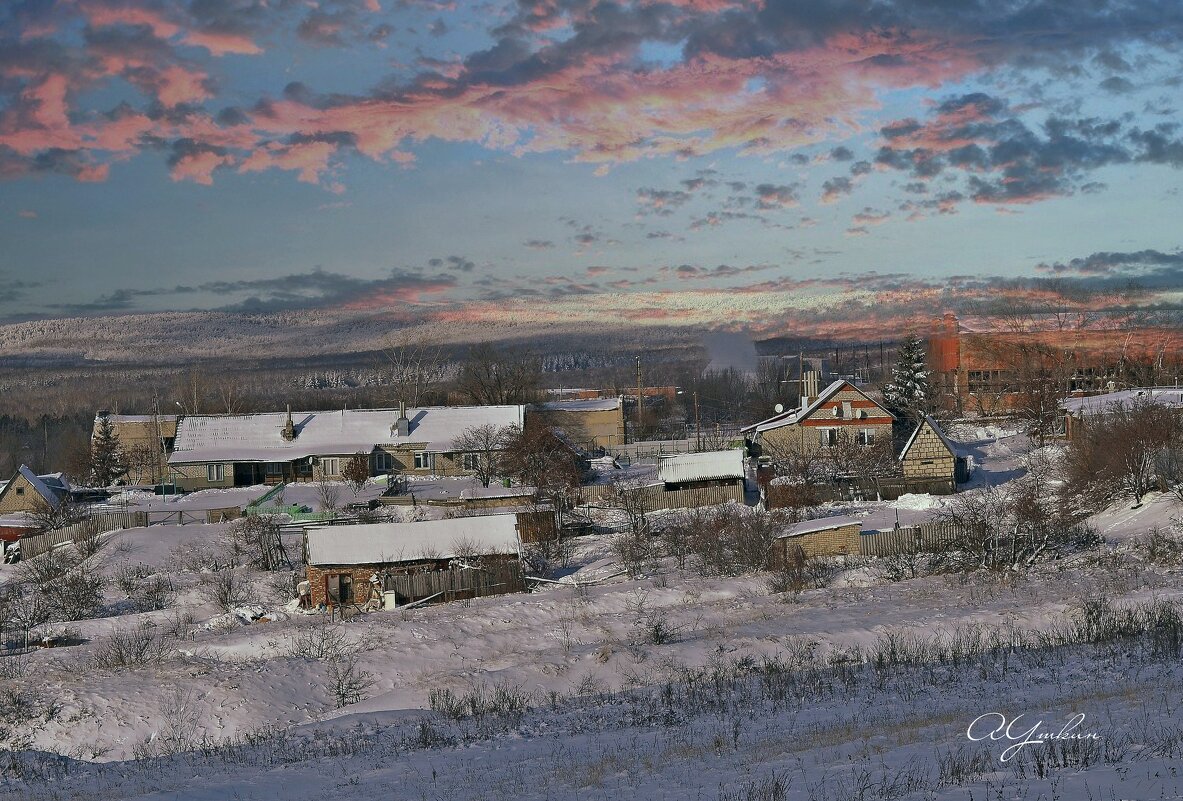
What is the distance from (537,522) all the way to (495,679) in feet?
68.8

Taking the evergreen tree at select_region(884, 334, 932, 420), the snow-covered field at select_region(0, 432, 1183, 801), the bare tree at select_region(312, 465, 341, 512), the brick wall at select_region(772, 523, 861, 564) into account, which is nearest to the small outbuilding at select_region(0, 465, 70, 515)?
the bare tree at select_region(312, 465, 341, 512)

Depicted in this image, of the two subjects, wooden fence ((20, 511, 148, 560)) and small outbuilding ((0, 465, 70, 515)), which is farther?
small outbuilding ((0, 465, 70, 515))

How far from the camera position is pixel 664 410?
119875 mm

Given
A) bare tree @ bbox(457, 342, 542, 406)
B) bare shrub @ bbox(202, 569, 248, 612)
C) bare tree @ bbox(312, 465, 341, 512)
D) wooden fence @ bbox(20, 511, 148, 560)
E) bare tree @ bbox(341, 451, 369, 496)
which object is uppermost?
bare tree @ bbox(457, 342, 542, 406)

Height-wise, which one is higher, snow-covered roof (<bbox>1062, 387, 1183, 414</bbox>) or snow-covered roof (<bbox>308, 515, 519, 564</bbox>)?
snow-covered roof (<bbox>1062, 387, 1183, 414</bbox>)

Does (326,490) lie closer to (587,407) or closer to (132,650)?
(587,407)

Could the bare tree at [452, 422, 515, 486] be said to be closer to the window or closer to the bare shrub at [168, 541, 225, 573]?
the bare shrub at [168, 541, 225, 573]

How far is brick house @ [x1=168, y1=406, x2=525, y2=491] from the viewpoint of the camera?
60.4 metres

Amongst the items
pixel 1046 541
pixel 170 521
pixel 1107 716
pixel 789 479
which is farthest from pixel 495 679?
pixel 170 521

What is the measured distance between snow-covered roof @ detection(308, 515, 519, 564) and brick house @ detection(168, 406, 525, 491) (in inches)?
1004

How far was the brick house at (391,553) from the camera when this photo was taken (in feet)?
104

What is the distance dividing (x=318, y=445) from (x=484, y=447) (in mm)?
10886

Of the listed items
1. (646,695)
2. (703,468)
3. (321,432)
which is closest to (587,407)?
(321,432)

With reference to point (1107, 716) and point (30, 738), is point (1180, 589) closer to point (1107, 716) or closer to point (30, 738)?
point (1107, 716)
